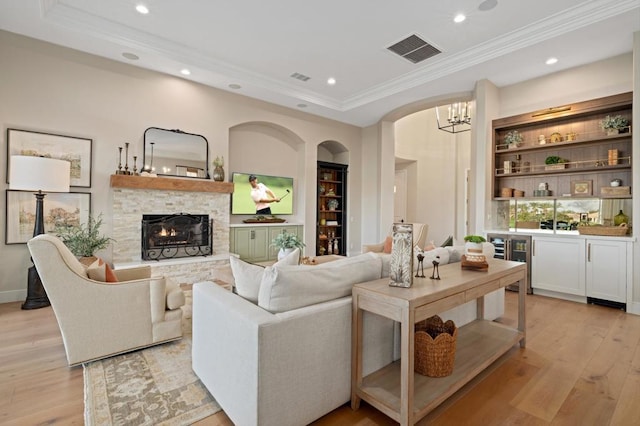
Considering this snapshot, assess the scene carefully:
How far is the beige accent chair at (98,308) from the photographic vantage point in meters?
2.19

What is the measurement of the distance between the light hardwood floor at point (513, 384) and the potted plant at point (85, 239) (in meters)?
0.87

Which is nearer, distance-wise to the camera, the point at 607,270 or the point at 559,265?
the point at 607,270

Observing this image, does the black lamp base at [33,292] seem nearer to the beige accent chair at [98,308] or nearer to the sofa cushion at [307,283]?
the beige accent chair at [98,308]

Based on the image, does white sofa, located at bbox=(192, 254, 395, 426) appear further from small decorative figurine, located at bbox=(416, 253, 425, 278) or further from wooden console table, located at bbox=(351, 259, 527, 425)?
small decorative figurine, located at bbox=(416, 253, 425, 278)

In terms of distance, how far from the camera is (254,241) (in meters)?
5.90

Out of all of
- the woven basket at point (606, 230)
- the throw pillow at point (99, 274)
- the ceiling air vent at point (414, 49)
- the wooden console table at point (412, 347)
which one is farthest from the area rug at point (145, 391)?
the woven basket at point (606, 230)

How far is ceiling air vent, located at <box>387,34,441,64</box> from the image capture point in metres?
4.10

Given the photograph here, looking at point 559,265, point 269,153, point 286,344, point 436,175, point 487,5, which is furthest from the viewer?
point 436,175

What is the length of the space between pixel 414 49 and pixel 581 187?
3138 millimetres

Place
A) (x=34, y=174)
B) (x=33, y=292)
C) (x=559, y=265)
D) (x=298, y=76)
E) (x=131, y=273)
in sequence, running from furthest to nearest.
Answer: (x=298, y=76) < (x=559, y=265) < (x=33, y=292) < (x=34, y=174) < (x=131, y=273)

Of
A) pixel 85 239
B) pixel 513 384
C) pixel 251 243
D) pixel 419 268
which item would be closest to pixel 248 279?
pixel 419 268

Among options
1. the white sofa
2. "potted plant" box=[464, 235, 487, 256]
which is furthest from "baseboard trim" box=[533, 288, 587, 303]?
the white sofa

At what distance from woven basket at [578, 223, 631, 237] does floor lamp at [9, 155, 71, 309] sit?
6443 millimetres

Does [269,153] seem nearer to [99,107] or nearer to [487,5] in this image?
[99,107]
